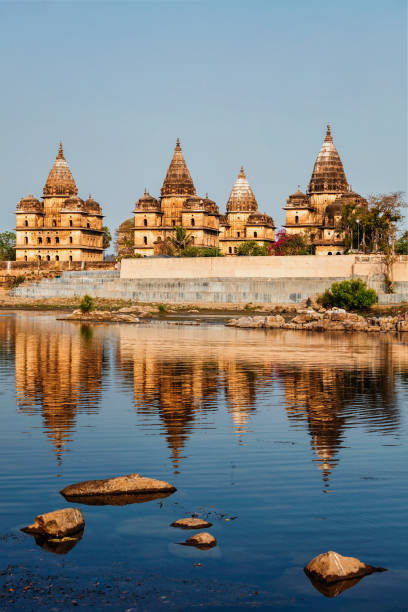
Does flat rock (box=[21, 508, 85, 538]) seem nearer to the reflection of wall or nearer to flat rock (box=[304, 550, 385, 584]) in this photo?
flat rock (box=[304, 550, 385, 584])

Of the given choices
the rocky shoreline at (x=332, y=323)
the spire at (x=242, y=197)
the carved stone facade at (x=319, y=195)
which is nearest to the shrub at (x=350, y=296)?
the rocky shoreline at (x=332, y=323)

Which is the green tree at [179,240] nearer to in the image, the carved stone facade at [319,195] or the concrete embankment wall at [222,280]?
the carved stone facade at [319,195]

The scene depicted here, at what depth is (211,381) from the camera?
71.9ft

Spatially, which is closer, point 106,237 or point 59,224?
point 59,224

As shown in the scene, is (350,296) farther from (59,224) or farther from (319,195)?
(59,224)

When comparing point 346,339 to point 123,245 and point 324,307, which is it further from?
point 123,245

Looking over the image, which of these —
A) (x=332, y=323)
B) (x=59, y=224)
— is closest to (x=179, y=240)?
(x=59, y=224)

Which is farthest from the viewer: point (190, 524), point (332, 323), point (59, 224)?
point (59, 224)

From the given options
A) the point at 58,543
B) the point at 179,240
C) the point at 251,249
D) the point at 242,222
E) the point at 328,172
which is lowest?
the point at 58,543

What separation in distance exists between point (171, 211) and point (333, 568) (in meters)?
A: 94.6

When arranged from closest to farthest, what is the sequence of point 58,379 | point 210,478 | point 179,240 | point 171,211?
point 210,478 → point 58,379 → point 179,240 → point 171,211

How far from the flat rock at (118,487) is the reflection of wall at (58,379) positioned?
6.19ft

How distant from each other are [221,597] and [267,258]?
207ft

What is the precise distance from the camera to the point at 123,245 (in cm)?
12100
